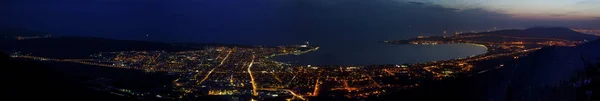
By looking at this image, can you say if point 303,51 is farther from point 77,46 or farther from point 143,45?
point 77,46

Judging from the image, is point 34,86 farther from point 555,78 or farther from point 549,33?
point 549,33

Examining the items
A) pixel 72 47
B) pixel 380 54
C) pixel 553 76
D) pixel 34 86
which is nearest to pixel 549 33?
pixel 380 54

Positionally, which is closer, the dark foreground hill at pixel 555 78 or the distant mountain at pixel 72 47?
the dark foreground hill at pixel 555 78

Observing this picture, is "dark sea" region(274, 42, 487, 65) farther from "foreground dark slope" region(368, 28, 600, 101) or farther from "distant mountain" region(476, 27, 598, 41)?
"foreground dark slope" region(368, 28, 600, 101)

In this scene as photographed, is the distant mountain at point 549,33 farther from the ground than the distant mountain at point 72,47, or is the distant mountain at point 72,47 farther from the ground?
the distant mountain at point 549,33

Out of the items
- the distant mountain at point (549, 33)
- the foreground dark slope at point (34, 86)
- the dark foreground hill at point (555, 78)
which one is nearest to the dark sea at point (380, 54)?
the distant mountain at point (549, 33)

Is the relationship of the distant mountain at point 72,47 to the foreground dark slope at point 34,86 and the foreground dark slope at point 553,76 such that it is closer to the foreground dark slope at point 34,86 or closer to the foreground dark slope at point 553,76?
the foreground dark slope at point 34,86

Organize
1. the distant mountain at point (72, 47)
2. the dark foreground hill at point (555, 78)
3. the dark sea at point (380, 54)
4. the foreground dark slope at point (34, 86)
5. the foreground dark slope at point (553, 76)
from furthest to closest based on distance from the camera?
the dark sea at point (380, 54) < the distant mountain at point (72, 47) < the foreground dark slope at point (34, 86) < the foreground dark slope at point (553, 76) < the dark foreground hill at point (555, 78)

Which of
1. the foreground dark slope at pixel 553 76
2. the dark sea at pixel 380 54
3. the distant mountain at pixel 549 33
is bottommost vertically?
the dark sea at pixel 380 54
